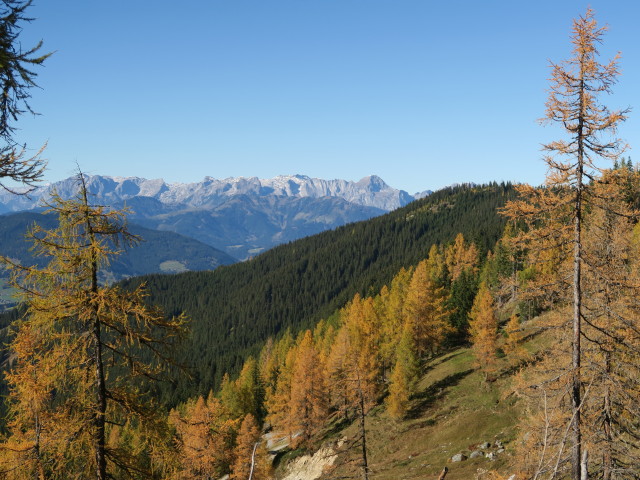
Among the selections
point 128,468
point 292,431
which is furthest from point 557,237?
point 292,431

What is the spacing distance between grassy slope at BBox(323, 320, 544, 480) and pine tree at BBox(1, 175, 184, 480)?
83.2 feet

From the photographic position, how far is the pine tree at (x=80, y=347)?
8.95 meters

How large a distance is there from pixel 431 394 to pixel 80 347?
159 ft

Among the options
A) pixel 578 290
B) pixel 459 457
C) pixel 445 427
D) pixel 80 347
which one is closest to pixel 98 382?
pixel 80 347

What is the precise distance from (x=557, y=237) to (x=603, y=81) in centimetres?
465

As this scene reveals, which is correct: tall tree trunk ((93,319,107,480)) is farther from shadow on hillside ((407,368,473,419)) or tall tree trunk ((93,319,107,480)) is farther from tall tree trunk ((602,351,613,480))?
shadow on hillside ((407,368,473,419))

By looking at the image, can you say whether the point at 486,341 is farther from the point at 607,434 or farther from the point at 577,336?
the point at 577,336

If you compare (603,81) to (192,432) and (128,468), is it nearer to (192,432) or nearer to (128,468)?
(128,468)

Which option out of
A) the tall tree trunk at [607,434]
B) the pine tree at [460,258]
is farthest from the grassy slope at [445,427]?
the pine tree at [460,258]

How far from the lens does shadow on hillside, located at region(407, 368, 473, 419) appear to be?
4843 centimetres

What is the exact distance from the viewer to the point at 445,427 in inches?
1642

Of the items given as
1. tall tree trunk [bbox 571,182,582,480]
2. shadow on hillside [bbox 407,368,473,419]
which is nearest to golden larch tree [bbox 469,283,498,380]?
shadow on hillside [bbox 407,368,473,419]

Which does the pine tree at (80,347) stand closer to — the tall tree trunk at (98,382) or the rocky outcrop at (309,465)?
the tall tree trunk at (98,382)

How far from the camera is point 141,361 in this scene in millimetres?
10242
